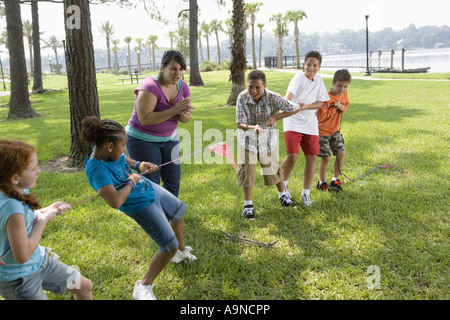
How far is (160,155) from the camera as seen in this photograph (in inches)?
128

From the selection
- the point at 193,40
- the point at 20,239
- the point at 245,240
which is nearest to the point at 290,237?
the point at 245,240

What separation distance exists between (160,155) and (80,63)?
3418mm

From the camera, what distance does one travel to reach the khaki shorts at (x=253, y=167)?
379 centimetres


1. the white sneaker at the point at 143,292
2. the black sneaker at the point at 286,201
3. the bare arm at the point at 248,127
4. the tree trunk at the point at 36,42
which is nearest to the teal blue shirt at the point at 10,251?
the white sneaker at the point at 143,292

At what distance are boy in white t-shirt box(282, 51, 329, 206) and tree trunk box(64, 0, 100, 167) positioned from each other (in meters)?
3.53

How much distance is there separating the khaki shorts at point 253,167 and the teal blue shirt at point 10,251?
7.54 feet

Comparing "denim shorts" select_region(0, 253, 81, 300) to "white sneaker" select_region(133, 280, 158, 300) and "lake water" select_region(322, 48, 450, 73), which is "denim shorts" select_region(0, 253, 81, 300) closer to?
"white sneaker" select_region(133, 280, 158, 300)

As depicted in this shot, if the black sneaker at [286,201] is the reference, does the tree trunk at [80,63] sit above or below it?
above

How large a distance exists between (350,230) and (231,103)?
9.45m

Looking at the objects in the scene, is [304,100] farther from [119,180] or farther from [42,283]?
[42,283]

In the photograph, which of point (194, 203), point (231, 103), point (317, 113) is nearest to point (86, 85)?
point (194, 203)

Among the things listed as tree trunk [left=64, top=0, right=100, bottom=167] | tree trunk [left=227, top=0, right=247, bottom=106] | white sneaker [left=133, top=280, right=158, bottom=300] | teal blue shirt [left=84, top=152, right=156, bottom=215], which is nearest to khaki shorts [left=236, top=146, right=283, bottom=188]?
teal blue shirt [left=84, top=152, right=156, bottom=215]

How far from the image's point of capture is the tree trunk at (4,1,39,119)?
470 inches

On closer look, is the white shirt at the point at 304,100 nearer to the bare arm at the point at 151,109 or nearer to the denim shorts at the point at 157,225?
the bare arm at the point at 151,109
